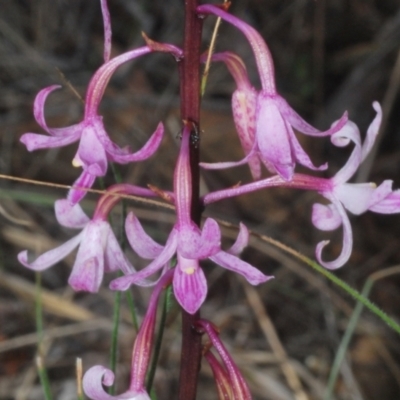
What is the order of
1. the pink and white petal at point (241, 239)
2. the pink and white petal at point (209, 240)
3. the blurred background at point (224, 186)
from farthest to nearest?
the blurred background at point (224, 186), the pink and white petal at point (241, 239), the pink and white petal at point (209, 240)

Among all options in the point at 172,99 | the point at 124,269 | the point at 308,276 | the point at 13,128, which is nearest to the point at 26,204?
the point at 13,128

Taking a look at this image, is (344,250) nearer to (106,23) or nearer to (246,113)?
(246,113)

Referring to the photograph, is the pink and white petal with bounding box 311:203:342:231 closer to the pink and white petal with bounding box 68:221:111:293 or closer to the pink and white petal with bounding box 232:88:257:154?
the pink and white petal with bounding box 232:88:257:154

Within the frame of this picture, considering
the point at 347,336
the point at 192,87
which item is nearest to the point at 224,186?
the point at 347,336

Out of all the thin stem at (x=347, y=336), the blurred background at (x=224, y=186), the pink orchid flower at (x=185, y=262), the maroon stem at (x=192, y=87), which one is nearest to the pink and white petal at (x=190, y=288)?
the pink orchid flower at (x=185, y=262)

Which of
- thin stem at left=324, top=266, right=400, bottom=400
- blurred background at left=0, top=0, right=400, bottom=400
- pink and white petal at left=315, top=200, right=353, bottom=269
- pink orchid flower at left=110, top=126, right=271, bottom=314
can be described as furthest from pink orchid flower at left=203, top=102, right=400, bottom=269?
blurred background at left=0, top=0, right=400, bottom=400

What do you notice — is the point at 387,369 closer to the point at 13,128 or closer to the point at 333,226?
the point at 333,226

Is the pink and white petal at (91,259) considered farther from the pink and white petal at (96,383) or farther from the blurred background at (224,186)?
the blurred background at (224,186)
